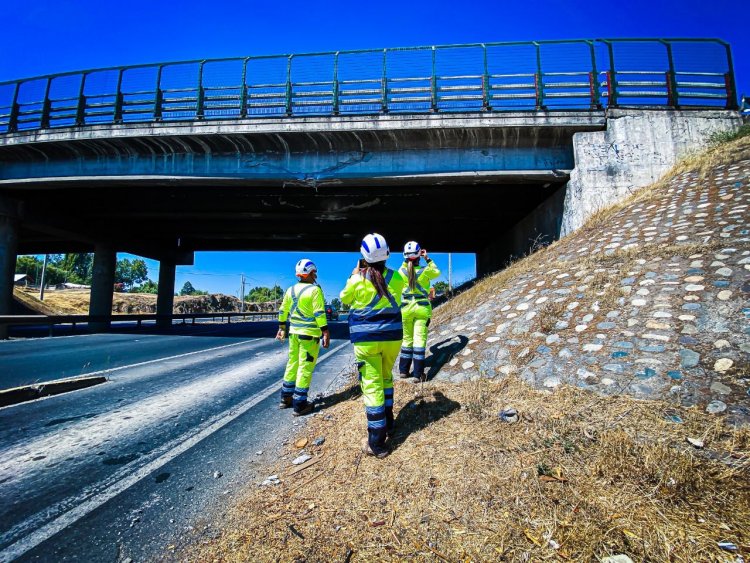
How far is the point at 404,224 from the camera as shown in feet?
59.6

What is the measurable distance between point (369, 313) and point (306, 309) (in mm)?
1794

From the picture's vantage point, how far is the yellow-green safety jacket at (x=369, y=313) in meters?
3.31

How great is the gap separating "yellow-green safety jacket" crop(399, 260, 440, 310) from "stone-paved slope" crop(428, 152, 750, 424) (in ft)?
3.19

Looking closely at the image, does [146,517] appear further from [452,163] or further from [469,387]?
[452,163]

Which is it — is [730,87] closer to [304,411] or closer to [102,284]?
[304,411]

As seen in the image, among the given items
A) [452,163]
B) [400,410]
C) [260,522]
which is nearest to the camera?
[260,522]

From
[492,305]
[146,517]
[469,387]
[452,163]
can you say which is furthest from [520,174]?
[146,517]

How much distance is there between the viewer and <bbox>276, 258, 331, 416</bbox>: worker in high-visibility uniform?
465 centimetres

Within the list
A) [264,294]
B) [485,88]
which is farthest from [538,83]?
[264,294]

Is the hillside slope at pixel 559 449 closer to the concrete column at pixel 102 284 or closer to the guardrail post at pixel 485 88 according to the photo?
the guardrail post at pixel 485 88

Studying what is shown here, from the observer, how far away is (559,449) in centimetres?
270

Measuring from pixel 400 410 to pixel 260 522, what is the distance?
2.05 metres

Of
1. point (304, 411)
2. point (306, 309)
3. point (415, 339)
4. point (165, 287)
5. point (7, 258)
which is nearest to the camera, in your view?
point (304, 411)

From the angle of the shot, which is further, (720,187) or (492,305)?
(720,187)
